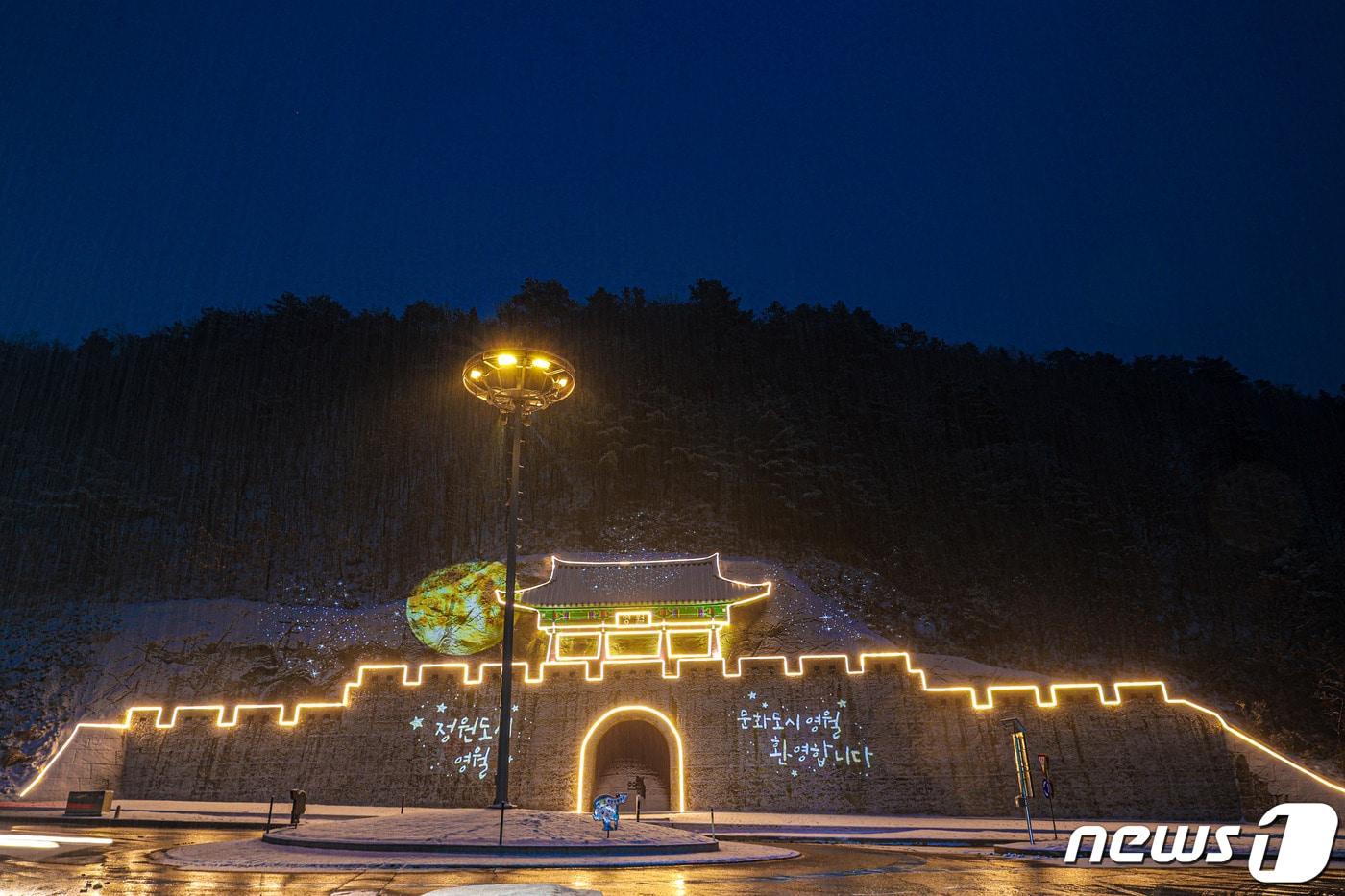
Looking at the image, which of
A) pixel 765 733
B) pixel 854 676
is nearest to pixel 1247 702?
pixel 854 676

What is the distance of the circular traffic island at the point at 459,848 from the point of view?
7.44 m

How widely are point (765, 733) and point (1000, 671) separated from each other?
47.9ft

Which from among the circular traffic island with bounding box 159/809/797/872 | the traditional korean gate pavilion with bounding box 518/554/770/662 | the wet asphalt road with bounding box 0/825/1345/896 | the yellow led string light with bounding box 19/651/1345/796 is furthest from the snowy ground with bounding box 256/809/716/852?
the traditional korean gate pavilion with bounding box 518/554/770/662

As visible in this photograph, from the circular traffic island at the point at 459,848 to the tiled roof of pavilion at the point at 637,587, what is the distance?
12.6 meters

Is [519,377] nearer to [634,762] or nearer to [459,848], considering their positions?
[459,848]

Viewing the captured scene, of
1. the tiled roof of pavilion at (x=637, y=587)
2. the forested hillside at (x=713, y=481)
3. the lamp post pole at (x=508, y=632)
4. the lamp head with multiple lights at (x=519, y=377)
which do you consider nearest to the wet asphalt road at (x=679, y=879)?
the lamp post pole at (x=508, y=632)

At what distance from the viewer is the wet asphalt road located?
5.82 metres

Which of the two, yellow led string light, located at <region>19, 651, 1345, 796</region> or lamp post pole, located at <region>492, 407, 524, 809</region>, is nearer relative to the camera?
lamp post pole, located at <region>492, 407, 524, 809</region>

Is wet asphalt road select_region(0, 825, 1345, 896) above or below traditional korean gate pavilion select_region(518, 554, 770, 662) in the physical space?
below

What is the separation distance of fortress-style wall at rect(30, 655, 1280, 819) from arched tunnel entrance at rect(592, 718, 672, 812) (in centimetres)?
156

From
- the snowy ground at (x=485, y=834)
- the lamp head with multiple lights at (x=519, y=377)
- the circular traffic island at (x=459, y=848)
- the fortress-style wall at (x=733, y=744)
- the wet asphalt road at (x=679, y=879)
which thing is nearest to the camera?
the wet asphalt road at (x=679, y=879)

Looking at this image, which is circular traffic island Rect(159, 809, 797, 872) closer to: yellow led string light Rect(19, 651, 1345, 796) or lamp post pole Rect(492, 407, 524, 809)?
lamp post pole Rect(492, 407, 524, 809)

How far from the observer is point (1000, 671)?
2848cm

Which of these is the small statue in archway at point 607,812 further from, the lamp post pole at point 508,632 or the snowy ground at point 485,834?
the lamp post pole at point 508,632
